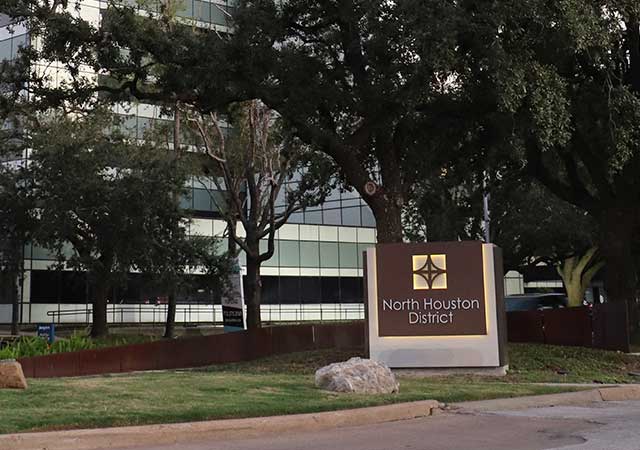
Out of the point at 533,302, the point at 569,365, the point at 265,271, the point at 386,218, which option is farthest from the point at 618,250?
the point at 265,271

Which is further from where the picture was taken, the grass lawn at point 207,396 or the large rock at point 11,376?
the large rock at point 11,376

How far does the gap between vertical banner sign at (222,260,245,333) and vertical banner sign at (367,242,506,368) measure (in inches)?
496

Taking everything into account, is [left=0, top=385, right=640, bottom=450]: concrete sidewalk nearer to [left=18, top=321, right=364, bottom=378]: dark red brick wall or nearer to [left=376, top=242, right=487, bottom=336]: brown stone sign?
[left=376, top=242, right=487, bottom=336]: brown stone sign

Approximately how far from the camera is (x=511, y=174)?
24.5 metres

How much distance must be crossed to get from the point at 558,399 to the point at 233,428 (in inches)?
221

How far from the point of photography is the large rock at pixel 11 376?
10.5 m

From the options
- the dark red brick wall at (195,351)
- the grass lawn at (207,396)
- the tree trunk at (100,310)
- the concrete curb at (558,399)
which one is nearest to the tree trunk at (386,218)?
the grass lawn at (207,396)

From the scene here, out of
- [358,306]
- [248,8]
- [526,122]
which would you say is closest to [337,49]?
[248,8]

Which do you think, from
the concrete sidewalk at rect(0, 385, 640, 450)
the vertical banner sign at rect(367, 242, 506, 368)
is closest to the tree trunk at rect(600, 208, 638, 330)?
the vertical banner sign at rect(367, 242, 506, 368)

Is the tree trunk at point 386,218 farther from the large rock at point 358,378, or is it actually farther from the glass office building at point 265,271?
the glass office building at point 265,271

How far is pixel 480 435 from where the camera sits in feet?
28.5

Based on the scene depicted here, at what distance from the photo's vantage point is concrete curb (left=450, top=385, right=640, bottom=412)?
1085 centimetres

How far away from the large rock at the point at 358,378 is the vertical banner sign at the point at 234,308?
1551 centimetres

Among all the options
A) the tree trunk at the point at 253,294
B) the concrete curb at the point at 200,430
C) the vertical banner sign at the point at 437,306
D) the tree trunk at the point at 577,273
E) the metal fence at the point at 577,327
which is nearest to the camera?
the concrete curb at the point at 200,430
